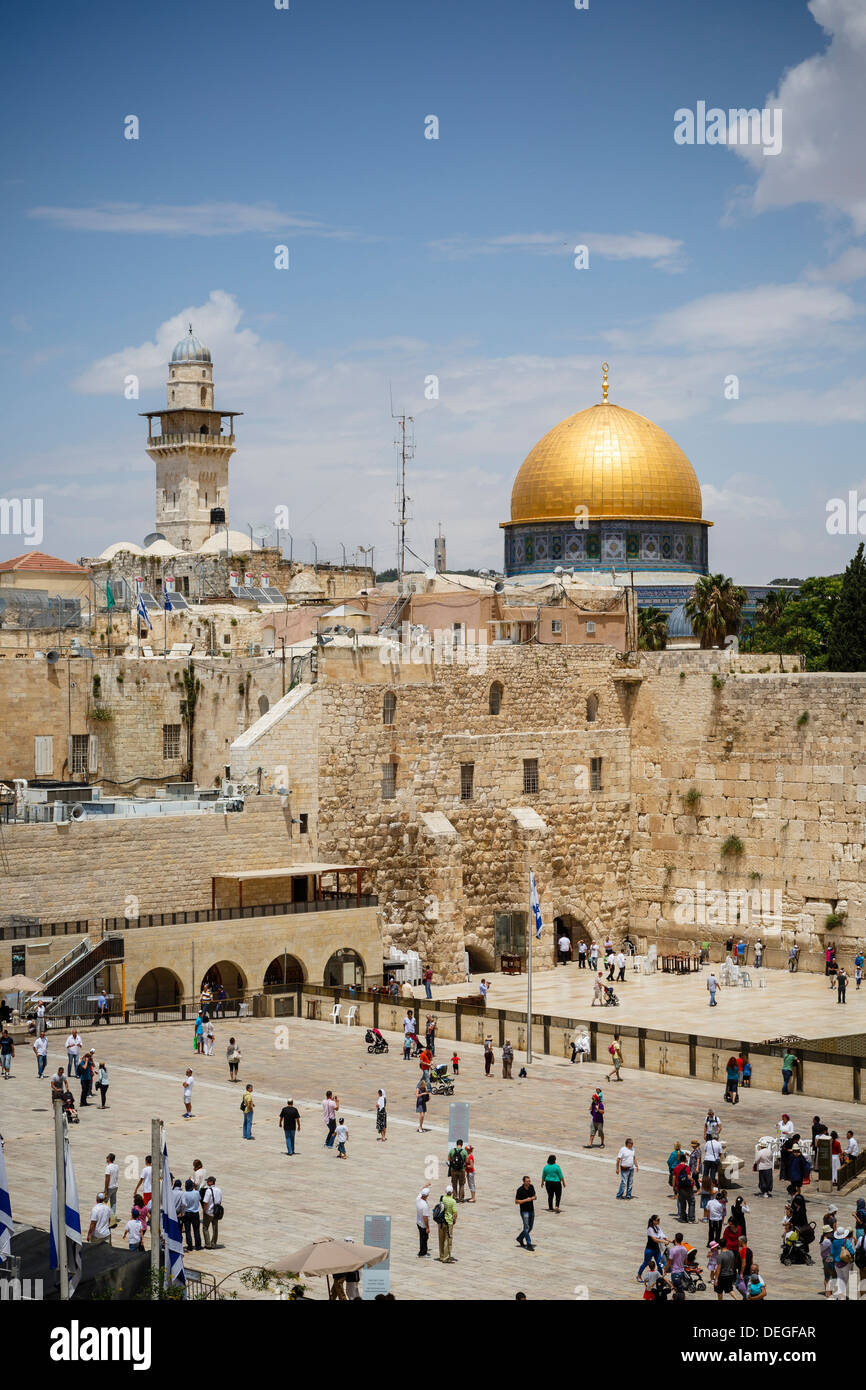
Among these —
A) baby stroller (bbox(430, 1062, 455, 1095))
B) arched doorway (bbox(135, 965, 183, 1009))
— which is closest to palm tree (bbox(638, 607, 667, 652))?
arched doorway (bbox(135, 965, 183, 1009))

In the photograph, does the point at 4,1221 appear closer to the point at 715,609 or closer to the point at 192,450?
the point at 715,609

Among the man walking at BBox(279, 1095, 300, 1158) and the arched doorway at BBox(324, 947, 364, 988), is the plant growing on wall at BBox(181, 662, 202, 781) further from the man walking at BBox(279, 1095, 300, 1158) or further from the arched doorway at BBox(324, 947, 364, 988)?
the man walking at BBox(279, 1095, 300, 1158)

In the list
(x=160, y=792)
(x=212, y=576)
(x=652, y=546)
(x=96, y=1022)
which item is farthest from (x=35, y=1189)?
(x=652, y=546)

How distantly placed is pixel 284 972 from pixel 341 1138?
12.7m

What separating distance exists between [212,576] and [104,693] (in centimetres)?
1983

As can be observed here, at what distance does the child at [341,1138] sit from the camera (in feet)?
83.8

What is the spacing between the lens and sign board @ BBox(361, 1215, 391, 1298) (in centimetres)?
1902

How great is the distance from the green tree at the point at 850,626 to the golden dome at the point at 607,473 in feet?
41.7

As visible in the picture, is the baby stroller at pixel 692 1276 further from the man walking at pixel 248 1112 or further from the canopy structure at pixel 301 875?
the canopy structure at pixel 301 875

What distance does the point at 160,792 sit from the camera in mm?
41969

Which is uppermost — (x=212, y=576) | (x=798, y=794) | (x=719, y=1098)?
(x=212, y=576)

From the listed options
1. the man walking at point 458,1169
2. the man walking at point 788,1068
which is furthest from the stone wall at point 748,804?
the man walking at point 458,1169
